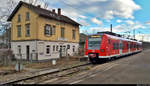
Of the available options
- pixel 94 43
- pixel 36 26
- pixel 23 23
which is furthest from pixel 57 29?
pixel 94 43

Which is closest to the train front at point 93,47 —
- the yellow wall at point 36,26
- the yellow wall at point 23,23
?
the yellow wall at point 36,26

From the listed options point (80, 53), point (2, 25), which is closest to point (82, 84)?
point (80, 53)

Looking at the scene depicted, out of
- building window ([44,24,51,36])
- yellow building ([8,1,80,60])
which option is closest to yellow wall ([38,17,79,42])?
yellow building ([8,1,80,60])

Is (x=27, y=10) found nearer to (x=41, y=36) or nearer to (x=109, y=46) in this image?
(x=41, y=36)

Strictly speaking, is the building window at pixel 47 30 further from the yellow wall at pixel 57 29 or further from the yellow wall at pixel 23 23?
the yellow wall at pixel 23 23

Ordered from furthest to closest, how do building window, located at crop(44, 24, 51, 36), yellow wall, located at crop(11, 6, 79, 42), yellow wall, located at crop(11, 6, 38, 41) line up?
building window, located at crop(44, 24, 51, 36) < yellow wall, located at crop(11, 6, 38, 41) < yellow wall, located at crop(11, 6, 79, 42)

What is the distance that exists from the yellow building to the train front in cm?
777

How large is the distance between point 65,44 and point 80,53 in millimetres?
4588

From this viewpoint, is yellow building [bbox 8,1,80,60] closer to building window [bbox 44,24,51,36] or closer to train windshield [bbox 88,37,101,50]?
building window [bbox 44,24,51,36]

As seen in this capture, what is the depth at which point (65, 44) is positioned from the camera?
2561 cm

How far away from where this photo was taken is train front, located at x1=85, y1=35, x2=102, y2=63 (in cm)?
1527

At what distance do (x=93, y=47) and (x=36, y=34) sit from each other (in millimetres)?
8885

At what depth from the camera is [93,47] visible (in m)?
15.7

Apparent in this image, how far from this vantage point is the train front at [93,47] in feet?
50.1
